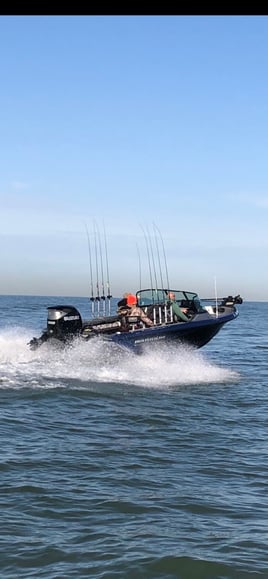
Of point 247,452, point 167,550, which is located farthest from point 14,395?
point 167,550

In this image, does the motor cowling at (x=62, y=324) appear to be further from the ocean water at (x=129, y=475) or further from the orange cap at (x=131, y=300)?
the orange cap at (x=131, y=300)

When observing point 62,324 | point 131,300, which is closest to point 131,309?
point 131,300

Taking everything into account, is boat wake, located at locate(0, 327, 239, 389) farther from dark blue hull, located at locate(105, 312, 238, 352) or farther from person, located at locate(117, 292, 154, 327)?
person, located at locate(117, 292, 154, 327)

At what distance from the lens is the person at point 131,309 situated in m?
17.1

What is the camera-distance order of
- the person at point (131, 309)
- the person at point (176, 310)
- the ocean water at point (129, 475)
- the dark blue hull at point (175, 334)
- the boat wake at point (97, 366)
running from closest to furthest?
the ocean water at point (129, 475), the boat wake at point (97, 366), the dark blue hull at point (175, 334), the person at point (131, 309), the person at point (176, 310)

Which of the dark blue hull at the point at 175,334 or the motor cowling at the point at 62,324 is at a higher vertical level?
the motor cowling at the point at 62,324

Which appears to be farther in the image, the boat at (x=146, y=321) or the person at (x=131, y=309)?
the person at (x=131, y=309)

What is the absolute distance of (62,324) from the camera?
616 inches

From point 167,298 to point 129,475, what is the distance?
11109 mm

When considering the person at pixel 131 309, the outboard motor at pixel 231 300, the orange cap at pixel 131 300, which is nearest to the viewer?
the person at pixel 131 309

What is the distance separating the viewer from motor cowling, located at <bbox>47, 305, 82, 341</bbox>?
15.6 metres

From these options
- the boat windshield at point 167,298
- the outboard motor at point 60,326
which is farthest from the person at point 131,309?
the outboard motor at point 60,326

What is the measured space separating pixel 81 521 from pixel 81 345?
32.7 feet

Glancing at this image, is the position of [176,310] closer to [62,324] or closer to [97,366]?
[97,366]
